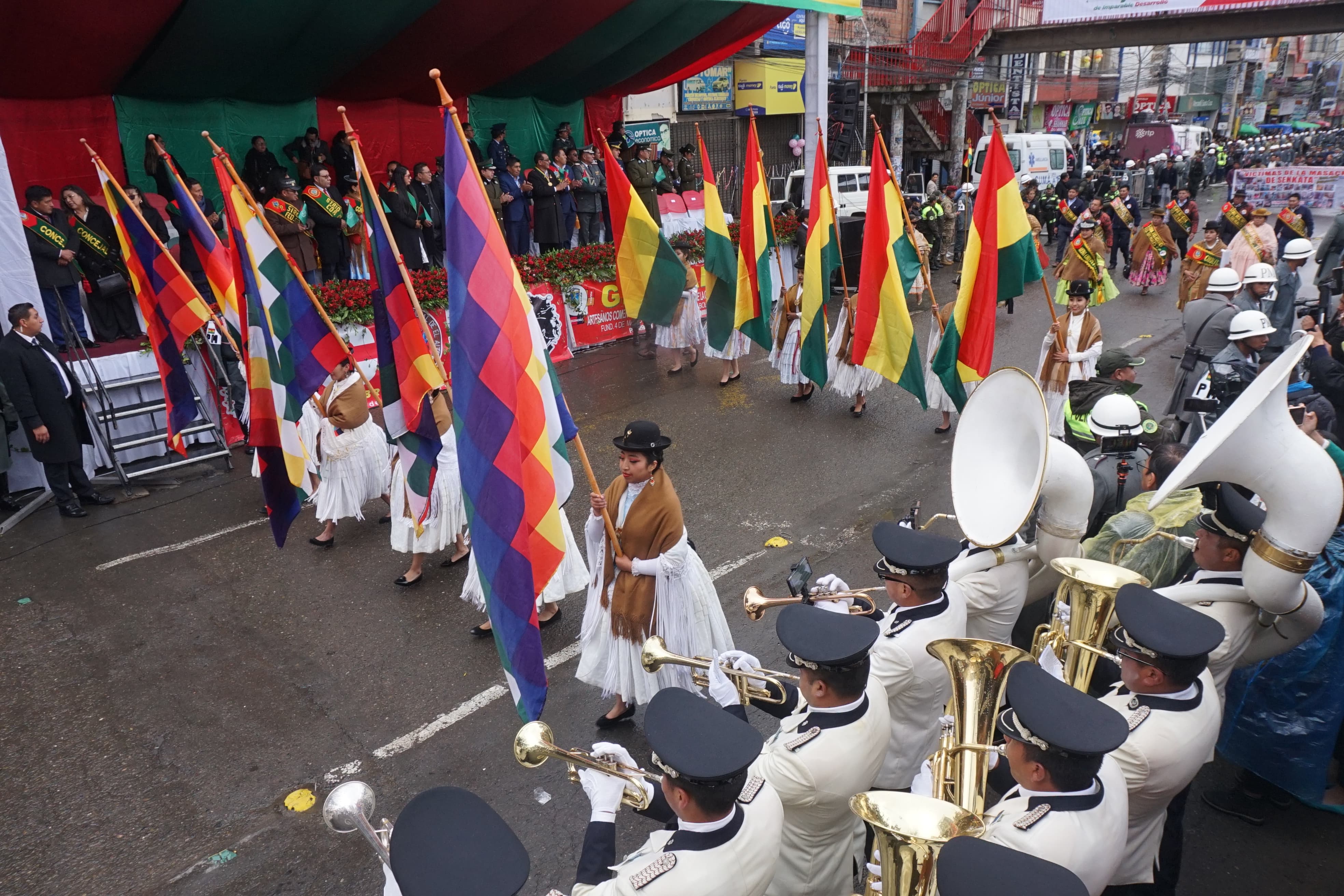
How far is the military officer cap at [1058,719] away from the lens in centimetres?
258

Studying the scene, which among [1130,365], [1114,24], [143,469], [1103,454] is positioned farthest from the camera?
[1114,24]

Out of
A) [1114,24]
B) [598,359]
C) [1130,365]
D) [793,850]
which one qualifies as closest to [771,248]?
[598,359]

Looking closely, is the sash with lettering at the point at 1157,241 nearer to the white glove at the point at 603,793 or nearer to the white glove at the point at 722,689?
the white glove at the point at 722,689

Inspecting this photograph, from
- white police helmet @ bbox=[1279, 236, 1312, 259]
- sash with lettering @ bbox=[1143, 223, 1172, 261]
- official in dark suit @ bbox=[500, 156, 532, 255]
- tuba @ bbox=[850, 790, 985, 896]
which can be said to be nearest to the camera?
tuba @ bbox=[850, 790, 985, 896]

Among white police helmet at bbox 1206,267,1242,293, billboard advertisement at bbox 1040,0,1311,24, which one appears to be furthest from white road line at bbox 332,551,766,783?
billboard advertisement at bbox 1040,0,1311,24

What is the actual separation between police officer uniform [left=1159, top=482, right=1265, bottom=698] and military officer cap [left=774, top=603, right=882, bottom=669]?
1478 millimetres

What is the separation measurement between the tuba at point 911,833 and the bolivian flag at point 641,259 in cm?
657

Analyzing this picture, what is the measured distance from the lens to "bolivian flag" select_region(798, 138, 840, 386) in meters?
9.52

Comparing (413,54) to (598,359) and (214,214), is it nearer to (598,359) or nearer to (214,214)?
(214,214)

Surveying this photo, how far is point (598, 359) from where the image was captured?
43.5ft

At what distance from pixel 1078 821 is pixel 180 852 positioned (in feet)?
13.4

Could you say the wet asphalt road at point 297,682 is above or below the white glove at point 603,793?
below

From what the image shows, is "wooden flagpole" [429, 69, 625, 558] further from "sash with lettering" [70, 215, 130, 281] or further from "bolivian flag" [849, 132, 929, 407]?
"sash with lettering" [70, 215, 130, 281]

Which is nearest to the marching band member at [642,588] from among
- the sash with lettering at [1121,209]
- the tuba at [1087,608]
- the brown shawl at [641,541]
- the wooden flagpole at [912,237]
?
the brown shawl at [641,541]
